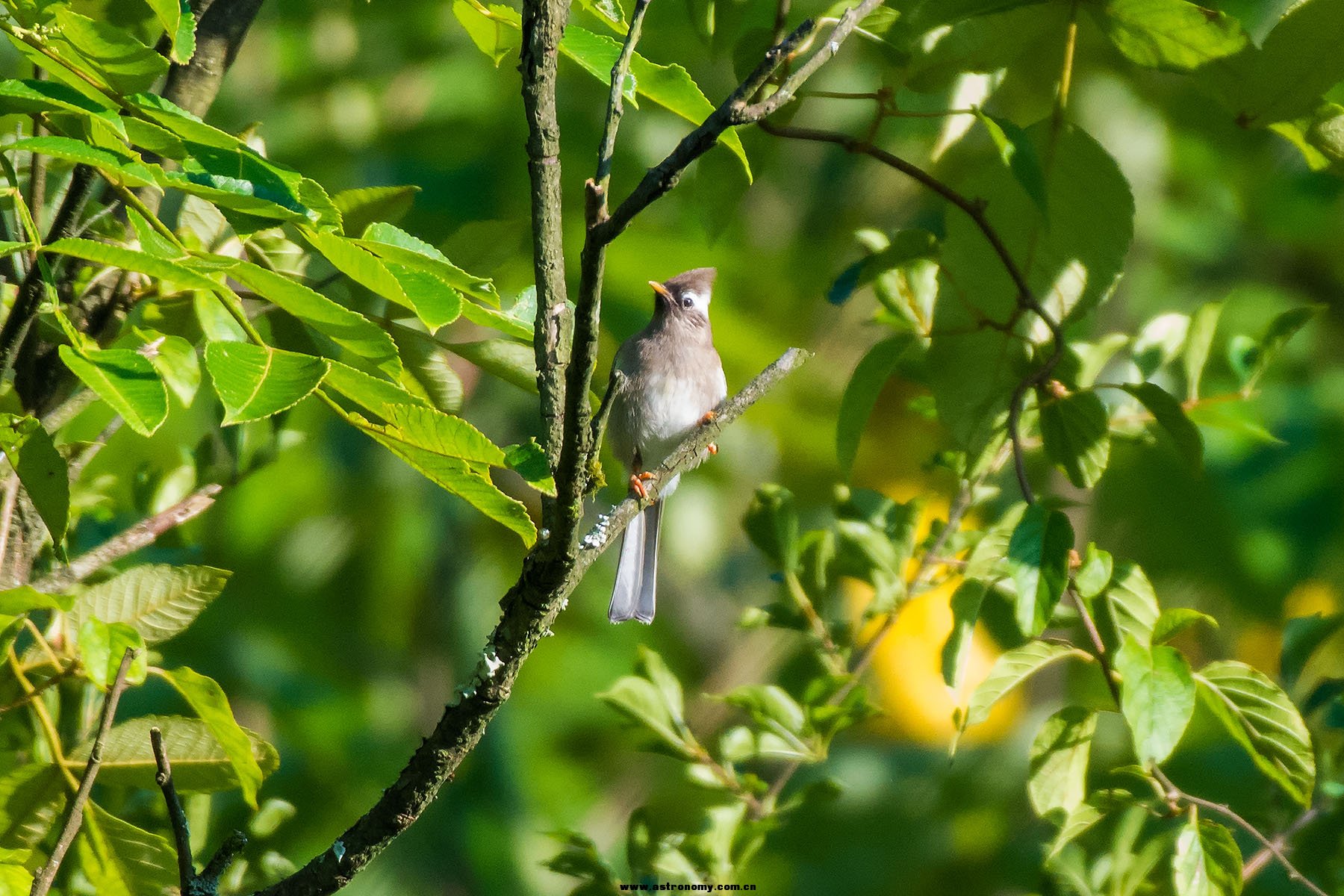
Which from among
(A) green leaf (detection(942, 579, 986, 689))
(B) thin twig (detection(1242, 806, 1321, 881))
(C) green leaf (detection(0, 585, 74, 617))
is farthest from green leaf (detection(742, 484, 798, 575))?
(C) green leaf (detection(0, 585, 74, 617))

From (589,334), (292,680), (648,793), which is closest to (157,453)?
(292,680)

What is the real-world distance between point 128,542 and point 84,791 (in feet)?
1.86

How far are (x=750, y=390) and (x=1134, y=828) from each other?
1.27 m

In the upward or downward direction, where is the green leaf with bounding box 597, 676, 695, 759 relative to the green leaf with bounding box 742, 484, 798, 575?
downward

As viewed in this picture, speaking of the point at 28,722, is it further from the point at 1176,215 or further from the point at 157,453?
the point at 1176,215

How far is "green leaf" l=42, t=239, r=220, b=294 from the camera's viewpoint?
1.06 meters

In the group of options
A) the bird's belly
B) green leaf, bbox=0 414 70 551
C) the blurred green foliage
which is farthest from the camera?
the blurred green foliage

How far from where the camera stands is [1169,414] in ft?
6.07

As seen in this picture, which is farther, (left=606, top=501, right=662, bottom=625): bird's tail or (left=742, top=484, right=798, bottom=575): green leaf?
(left=606, top=501, right=662, bottom=625): bird's tail

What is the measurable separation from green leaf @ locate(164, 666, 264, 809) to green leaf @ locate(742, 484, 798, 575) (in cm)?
111

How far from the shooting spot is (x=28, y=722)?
6.00 ft

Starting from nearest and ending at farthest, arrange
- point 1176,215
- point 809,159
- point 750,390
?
point 750,390, point 1176,215, point 809,159

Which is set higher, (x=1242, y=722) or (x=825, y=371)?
(x=1242, y=722)

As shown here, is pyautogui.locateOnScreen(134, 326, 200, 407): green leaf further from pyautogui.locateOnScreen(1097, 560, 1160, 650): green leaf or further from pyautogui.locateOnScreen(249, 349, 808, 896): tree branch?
pyautogui.locateOnScreen(1097, 560, 1160, 650): green leaf
